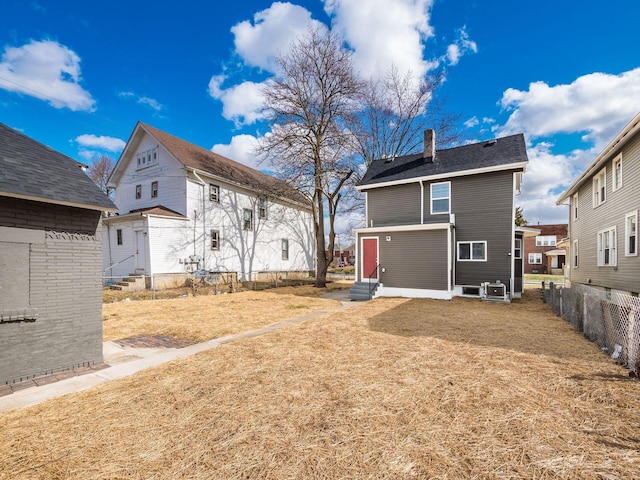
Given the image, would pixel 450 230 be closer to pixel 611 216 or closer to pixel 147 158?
pixel 611 216

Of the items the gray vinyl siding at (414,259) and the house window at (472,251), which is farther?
the house window at (472,251)

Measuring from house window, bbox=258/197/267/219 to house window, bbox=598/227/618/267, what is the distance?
19899 mm

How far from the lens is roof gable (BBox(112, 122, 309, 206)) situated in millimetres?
18297

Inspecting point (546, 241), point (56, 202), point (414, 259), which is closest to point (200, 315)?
point (56, 202)

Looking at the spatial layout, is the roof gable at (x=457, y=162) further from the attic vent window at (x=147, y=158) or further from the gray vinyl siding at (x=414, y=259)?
the attic vent window at (x=147, y=158)

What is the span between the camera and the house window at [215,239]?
Result: 63.3 ft

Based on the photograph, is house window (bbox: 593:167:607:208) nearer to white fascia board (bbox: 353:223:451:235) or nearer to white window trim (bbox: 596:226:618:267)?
white window trim (bbox: 596:226:618:267)

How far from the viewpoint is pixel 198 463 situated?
2625 millimetres

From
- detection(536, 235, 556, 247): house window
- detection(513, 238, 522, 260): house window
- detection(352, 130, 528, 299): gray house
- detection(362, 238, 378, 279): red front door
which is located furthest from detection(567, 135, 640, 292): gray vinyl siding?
detection(536, 235, 556, 247): house window

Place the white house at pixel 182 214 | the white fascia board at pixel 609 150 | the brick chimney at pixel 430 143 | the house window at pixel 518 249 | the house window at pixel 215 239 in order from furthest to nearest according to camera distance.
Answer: the house window at pixel 215 239 < the white house at pixel 182 214 < the brick chimney at pixel 430 143 < the house window at pixel 518 249 < the white fascia board at pixel 609 150

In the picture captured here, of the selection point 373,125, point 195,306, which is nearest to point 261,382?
point 195,306

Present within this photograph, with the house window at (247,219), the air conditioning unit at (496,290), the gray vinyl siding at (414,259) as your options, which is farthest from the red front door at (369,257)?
the house window at (247,219)

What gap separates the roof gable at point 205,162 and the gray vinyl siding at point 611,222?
49.9 ft

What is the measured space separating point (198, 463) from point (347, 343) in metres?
4.17
